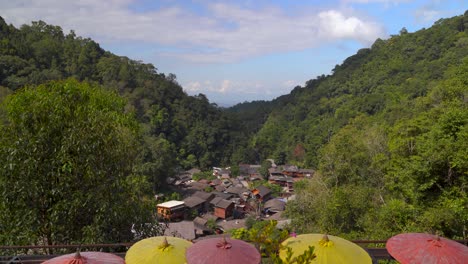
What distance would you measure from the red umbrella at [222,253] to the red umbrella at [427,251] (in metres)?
1.55

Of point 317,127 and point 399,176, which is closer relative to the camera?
point 399,176

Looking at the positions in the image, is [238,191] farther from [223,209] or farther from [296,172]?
[296,172]

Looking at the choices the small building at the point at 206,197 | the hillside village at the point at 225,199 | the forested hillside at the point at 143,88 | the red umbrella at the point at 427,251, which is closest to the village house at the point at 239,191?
the hillside village at the point at 225,199

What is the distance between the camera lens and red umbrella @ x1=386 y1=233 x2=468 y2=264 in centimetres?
323

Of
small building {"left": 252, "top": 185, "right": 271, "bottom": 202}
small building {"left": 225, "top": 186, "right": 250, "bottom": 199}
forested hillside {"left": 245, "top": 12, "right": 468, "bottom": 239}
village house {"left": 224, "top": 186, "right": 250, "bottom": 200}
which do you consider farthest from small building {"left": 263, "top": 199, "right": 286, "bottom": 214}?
forested hillside {"left": 245, "top": 12, "right": 468, "bottom": 239}

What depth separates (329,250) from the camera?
320 centimetres

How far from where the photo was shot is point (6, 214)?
511 centimetres

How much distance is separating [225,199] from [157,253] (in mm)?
28172

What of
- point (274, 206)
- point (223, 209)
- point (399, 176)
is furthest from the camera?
point (274, 206)

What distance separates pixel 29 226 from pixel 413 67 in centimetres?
4881

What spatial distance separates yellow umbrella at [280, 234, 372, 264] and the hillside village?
58.3ft

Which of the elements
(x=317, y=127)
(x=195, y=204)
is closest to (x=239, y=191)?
(x=195, y=204)

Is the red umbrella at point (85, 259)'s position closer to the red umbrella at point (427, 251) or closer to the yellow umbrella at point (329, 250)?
the yellow umbrella at point (329, 250)

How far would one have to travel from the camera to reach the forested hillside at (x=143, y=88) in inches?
1411
